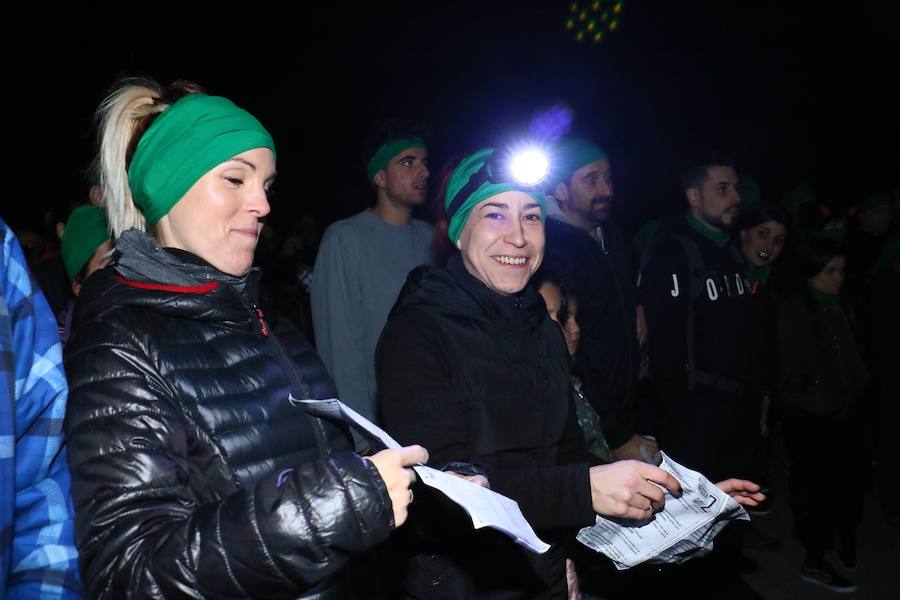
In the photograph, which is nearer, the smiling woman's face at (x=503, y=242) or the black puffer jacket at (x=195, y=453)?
the black puffer jacket at (x=195, y=453)

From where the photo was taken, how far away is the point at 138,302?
1389mm

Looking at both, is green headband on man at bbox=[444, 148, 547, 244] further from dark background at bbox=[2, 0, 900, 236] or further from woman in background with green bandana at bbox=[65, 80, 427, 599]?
dark background at bbox=[2, 0, 900, 236]

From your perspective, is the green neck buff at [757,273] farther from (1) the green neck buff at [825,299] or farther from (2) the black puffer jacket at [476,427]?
(2) the black puffer jacket at [476,427]

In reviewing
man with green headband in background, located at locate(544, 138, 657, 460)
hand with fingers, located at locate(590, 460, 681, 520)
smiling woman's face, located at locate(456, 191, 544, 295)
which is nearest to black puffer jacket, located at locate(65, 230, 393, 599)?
hand with fingers, located at locate(590, 460, 681, 520)

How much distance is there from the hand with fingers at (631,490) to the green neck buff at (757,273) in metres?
3.11

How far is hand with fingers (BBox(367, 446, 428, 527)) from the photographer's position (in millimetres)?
1212

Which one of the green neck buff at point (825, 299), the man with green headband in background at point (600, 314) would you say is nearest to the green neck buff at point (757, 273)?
the green neck buff at point (825, 299)

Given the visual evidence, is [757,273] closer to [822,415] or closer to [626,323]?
[822,415]

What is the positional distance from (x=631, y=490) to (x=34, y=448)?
1.34 m

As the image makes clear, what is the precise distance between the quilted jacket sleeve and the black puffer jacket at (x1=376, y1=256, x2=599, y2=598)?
29.1 inches

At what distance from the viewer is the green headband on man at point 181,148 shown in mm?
1549

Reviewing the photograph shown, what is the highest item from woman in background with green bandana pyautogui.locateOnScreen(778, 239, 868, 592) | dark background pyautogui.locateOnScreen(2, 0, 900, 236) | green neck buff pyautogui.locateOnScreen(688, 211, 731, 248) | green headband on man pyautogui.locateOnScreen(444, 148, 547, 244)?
dark background pyautogui.locateOnScreen(2, 0, 900, 236)

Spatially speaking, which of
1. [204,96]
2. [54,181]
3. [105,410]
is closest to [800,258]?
[204,96]

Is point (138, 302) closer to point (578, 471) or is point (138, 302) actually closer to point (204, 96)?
point (204, 96)
